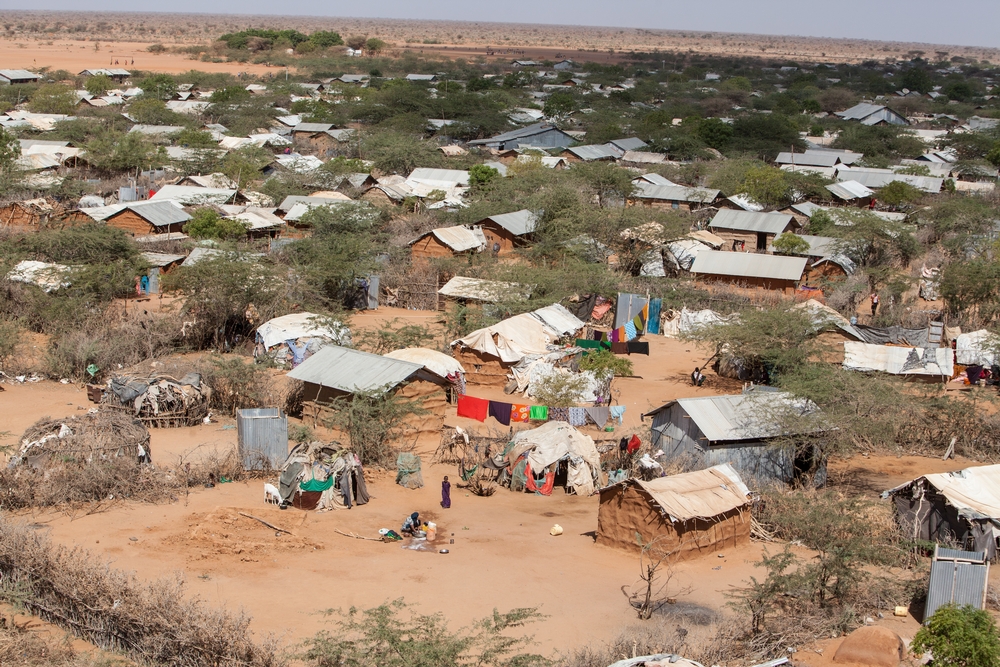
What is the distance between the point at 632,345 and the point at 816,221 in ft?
44.3

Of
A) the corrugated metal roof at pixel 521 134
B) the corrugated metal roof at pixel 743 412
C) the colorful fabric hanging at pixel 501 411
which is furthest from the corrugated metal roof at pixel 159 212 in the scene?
the corrugated metal roof at pixel 521 134

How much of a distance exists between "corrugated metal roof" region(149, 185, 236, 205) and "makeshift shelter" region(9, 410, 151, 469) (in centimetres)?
1964

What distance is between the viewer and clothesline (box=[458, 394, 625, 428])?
18750 mm

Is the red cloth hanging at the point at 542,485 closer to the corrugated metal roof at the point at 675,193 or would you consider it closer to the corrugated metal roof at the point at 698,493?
the corrugated metal roof at the point at 698,493

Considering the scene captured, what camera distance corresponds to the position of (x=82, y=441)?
14.4 m

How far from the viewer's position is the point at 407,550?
13617 mm

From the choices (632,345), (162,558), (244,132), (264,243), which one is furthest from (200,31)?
(162,558)

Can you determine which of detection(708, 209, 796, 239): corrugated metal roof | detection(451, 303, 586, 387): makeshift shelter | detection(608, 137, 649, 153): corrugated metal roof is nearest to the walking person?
detection(451, 303, 586, 387): makeshift shelter

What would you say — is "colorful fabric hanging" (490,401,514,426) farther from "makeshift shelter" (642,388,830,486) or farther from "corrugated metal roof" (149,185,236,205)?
"corrugated metal roof" (149,185,236,205)

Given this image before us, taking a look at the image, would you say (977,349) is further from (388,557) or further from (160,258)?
(160,258)

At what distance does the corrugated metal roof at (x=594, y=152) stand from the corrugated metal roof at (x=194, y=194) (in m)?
19.0

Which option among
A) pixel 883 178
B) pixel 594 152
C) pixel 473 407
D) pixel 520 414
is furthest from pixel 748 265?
pixel 594 152

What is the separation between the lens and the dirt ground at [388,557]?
11883 mm

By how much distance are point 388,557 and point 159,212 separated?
21083 millimetres
